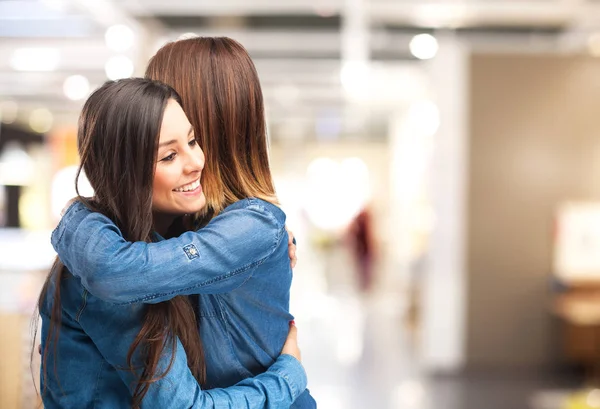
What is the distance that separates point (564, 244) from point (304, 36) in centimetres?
377

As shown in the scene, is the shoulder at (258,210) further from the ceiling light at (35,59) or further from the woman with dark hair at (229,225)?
the ceiling light at (35,59)

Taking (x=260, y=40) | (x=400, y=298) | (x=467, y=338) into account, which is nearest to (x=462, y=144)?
(x=467, y=338)

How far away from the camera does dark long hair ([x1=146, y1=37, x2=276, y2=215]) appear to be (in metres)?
1.34

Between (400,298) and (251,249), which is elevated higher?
(251,249)

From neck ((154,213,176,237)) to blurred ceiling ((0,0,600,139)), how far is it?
4996mm

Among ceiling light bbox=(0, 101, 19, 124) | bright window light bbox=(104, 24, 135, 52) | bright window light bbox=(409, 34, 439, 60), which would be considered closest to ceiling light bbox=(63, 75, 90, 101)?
ceiling light bbox=(0, 101, 19, 124)

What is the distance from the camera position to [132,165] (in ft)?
4.00

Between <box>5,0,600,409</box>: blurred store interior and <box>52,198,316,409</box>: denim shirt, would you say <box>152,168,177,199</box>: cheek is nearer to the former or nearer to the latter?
<box>52,198,316,409</box>: denim shirt

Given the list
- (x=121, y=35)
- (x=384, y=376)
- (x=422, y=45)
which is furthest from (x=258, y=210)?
(x=422, y=45)

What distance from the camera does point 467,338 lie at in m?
6.97

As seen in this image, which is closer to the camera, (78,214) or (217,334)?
(78,214)

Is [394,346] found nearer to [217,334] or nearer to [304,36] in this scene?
[304,36]

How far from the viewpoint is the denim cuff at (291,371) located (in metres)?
1.38

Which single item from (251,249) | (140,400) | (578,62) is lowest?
(140,400)
